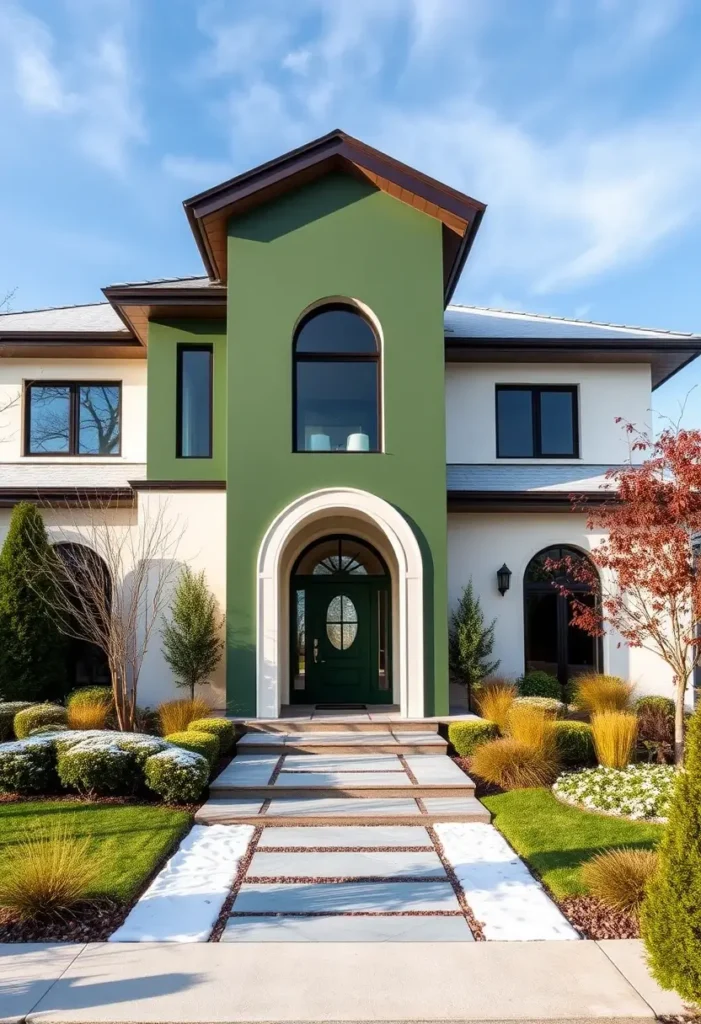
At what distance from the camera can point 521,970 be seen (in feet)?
16.0

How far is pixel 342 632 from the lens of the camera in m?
14.9

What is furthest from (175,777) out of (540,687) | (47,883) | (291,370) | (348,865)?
(540,687)

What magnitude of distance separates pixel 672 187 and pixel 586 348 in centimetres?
340

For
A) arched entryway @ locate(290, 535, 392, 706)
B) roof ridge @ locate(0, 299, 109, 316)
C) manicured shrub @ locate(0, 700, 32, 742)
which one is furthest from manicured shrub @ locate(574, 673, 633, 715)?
roof ridge @ locate(0, 299, 109, 316)

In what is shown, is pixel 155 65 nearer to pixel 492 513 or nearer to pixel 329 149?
pixel 329 149

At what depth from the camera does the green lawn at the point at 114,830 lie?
648cm

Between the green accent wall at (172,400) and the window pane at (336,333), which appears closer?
the window pane at (336,333)

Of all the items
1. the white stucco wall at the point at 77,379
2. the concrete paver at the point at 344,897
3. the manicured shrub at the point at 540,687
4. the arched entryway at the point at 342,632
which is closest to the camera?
the concrete paver at the point at 344,897

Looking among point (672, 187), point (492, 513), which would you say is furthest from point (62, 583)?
point (672, 187)

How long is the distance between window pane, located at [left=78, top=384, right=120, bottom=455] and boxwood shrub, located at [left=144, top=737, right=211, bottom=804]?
845 centimetres

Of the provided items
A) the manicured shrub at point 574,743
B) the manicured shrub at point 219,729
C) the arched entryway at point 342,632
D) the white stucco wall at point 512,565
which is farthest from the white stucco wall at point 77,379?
the manicured shrub at point 574,743

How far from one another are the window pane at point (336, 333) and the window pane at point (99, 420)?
15.3 ft

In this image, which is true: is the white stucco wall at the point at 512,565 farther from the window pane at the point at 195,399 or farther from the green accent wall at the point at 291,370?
the window pane at the point at 195,399

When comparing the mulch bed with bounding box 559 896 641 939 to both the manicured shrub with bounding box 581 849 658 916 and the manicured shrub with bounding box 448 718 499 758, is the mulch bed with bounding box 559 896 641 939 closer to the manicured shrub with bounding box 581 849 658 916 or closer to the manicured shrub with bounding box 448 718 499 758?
the manicured shrub with bounding box 581 849 658 916
